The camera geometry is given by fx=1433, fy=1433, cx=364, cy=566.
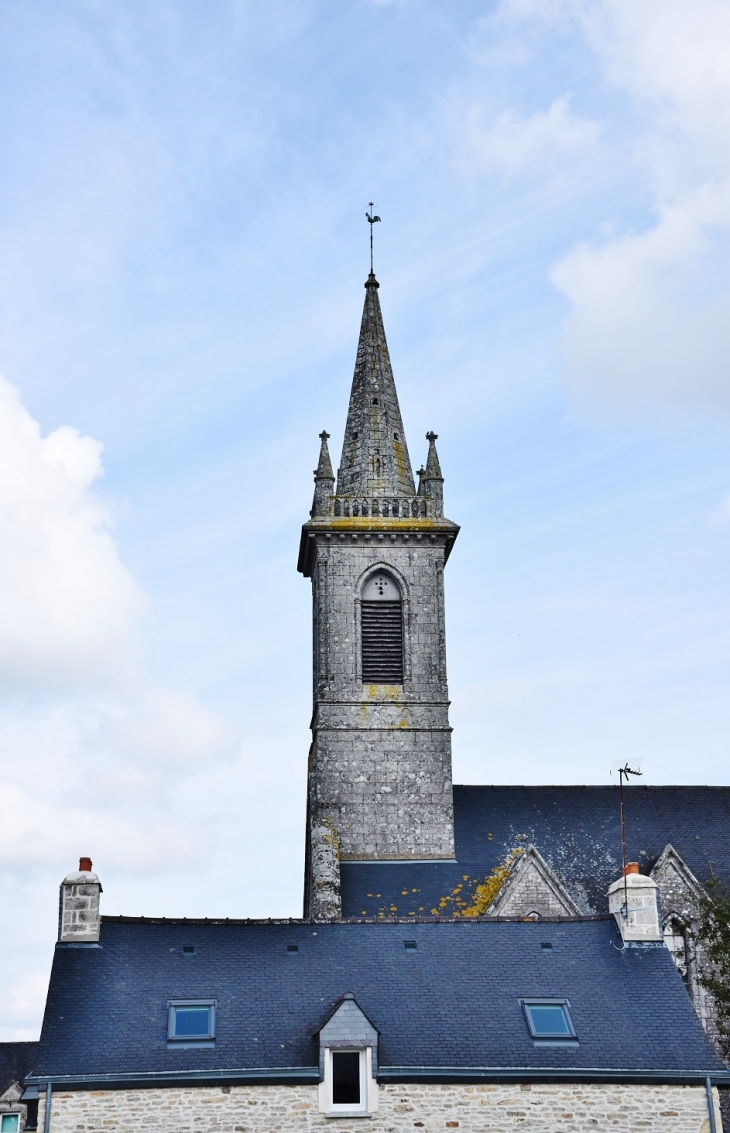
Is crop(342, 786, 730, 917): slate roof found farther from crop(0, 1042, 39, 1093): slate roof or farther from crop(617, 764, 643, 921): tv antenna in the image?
crop(0, 1042, 39, 1093): slate roof

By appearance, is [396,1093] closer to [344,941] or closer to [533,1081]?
[533,1081]

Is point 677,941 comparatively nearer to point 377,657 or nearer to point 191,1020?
point 377,657

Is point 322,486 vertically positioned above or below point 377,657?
above

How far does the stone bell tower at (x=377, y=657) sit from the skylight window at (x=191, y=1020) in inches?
399

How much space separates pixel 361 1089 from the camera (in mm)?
20266

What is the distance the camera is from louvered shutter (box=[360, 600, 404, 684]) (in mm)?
35375

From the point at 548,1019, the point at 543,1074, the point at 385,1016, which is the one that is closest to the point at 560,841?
the point at 548,1019

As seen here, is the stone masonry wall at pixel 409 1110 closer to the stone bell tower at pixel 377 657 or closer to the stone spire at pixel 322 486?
the stone bell tower at pixel 377 657

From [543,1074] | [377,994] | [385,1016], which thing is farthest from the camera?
[377,994]

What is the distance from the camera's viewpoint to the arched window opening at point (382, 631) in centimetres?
3541

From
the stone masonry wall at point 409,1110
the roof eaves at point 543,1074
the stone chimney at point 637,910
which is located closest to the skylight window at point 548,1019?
the roof eaves at point 543,1074

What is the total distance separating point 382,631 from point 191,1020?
51.8 ft

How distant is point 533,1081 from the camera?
2047 centimetres

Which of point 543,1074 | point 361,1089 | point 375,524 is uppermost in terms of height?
point 375,524
